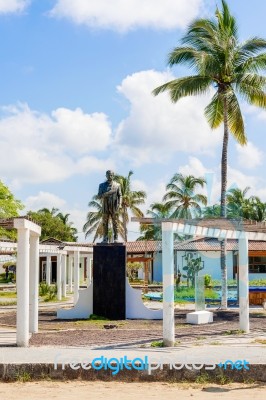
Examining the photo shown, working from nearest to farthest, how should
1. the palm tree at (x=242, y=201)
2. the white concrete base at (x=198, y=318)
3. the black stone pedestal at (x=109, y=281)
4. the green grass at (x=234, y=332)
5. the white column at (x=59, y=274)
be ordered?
the green grass at (x=234, y=332) < the white concrete base at (x=198, y=318) < the black stone pedestal at (x=109, y=281) < the white column at (x=59, y=274) < the palm tree at (x=242, y=201)

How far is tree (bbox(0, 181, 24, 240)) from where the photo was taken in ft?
115

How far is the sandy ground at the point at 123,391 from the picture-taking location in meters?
8.16

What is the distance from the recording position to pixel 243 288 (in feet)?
46.3

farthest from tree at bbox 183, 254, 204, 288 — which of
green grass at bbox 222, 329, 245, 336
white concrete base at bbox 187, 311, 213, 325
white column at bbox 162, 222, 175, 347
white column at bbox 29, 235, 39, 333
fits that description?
white column at bbox 162, 222, 175, 347

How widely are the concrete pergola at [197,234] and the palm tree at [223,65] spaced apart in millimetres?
7555

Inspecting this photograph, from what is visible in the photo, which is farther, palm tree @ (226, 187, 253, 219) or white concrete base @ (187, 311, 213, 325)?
palm tree @ (226, 187, 253, 219)

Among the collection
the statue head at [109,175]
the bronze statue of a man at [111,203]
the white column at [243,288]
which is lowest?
the white column at [243,288]

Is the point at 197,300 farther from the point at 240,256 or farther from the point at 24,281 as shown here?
the point at 24,281

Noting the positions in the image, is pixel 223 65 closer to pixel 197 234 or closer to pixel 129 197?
pixel 197 234

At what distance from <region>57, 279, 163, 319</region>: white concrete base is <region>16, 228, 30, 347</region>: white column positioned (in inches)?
255

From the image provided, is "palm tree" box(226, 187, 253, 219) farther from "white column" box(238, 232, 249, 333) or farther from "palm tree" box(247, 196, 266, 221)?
"white column" box(238, 232, 249, 333)

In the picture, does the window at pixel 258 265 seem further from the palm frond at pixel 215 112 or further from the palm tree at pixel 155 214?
the palm frond at pixel 215 112

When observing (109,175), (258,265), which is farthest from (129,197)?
(109,175)

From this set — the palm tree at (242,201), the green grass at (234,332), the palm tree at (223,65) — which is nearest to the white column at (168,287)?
the green grass at (234,332)
